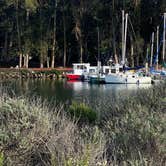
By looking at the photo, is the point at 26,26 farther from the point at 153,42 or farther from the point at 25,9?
the point at 153,42

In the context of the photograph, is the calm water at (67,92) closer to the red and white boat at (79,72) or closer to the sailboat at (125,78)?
the sailboat at (125,78)

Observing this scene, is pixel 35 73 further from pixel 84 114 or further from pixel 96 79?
pixel 84 114

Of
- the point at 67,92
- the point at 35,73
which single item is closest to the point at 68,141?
the point at 67,92

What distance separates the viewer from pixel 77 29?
67.9 m

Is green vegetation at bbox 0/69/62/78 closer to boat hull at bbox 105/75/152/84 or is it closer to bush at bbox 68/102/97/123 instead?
boat hull at bbox 105/75/152/84

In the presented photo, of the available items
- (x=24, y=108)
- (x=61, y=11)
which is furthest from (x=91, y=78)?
(x=24, y=108)

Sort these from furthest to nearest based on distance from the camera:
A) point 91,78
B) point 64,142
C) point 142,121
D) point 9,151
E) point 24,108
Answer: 1. point 91,78
2. point 24,108
3. point 142,121
4. point 9,151
5. point 64,142

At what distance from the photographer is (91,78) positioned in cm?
5859

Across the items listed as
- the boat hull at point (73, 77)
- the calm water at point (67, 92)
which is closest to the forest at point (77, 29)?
the boat hull at point (73, 77)

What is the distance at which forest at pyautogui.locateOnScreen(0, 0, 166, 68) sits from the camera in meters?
65.8

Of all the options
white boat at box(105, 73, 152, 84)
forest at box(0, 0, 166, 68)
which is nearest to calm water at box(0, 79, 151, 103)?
white boat at box(105, 73, 152, 84)

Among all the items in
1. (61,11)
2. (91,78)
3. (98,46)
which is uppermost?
(61,11)

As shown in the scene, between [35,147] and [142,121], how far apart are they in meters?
1.83

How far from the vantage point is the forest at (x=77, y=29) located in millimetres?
65750
